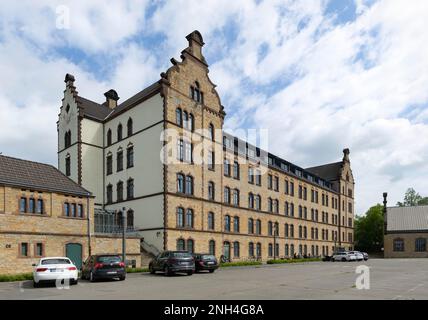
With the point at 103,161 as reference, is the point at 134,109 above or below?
above

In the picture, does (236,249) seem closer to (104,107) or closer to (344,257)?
(344,257)

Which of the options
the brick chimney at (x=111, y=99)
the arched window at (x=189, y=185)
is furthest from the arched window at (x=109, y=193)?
the brick chimney at (x=111, y=99)

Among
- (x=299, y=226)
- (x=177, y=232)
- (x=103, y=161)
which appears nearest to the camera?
(x=177, y=232)

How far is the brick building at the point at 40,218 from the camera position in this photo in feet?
89.2

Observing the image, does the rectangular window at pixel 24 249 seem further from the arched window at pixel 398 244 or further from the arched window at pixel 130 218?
the arched window at pixel 398 244

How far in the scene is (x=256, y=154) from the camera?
55.3 m

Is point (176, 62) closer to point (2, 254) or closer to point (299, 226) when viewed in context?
point (2, 254)

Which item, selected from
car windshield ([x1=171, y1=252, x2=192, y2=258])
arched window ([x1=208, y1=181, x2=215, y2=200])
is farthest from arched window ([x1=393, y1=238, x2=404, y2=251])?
car windshield ([x1=171, y1=252, x2=192, y2=258])

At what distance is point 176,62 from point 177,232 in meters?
16.5

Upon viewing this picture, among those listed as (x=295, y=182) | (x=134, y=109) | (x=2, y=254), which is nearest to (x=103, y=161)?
(x=134, y=109)

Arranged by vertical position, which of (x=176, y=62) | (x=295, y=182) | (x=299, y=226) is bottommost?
(x=299, y=226)

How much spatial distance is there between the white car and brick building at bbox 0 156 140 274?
8.45 m
